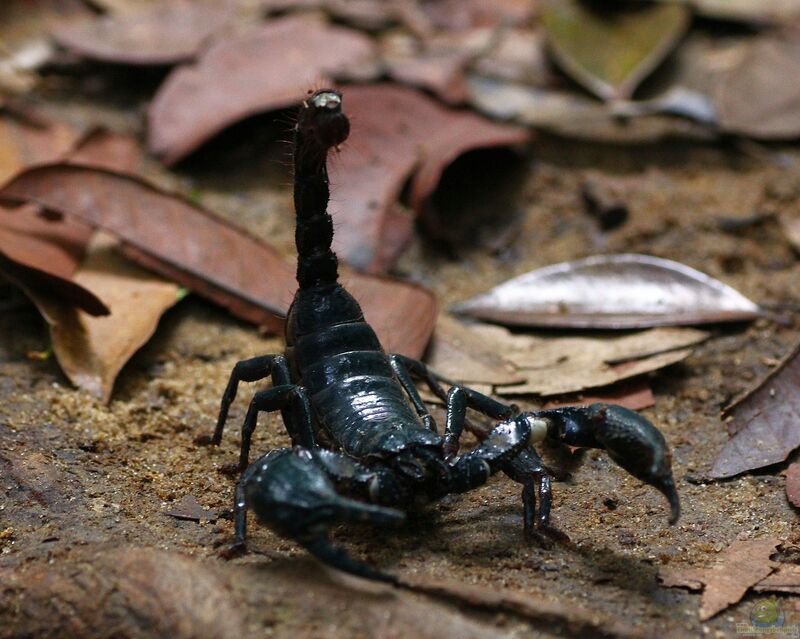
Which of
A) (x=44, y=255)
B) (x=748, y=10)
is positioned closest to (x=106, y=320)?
(x=44, y=255)

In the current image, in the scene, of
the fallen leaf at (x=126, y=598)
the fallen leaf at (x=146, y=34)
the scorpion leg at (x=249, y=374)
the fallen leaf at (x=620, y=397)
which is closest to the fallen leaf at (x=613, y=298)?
the fallen leaf at (x=620, y=397)

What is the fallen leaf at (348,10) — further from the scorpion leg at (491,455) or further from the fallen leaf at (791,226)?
the scorpion leg at (491,455)

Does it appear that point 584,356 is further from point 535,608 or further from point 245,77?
point 245,77

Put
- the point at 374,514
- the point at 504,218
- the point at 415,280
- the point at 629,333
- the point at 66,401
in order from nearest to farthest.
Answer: the point at 374,514
the point at 66,401
the point at 629,333
the point at 415,280
the point at 504,218

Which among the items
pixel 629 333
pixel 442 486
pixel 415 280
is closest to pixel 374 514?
pixel 442 486

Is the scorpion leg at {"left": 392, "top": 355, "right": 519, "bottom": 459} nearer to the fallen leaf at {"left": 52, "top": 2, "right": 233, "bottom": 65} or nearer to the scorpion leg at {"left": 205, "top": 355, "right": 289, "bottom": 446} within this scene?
the scorpion leg at {"left": 205, "top": 355, "right": 289, "bottom": 446}

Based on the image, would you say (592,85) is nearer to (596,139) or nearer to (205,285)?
(596,139)
